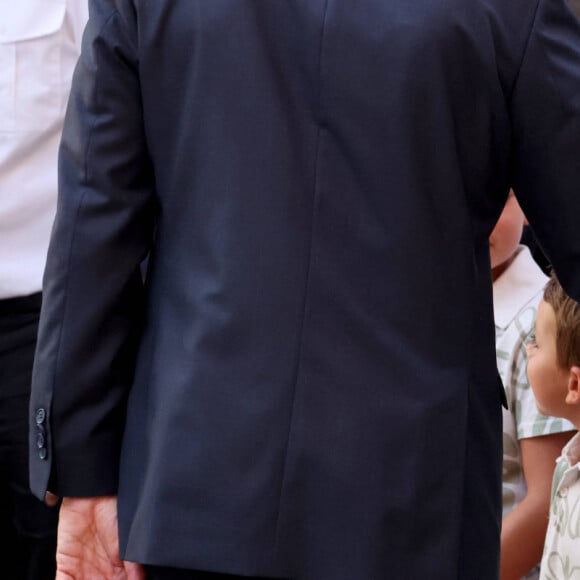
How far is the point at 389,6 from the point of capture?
1554mm

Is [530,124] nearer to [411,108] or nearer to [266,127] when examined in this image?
[411,108]

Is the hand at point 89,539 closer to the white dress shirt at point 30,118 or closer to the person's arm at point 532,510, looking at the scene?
the white dress shirt at point 30,118

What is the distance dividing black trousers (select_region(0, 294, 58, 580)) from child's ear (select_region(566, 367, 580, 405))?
969 millimetres

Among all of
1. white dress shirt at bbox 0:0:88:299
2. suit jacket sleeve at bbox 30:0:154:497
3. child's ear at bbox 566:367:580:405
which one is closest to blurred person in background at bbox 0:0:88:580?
white dress shirt at bbox 0:0:88:299

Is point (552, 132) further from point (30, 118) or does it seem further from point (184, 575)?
point (30, 118)

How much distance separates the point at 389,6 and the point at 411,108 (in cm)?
12

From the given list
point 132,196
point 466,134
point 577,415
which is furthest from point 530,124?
point 577,415

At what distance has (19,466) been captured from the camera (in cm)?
252

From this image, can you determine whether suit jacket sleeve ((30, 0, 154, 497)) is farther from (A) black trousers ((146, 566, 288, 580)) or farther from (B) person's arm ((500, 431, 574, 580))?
(B) person's arm ((500, 431, 574, 580))

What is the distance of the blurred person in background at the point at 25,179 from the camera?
95.4 inches

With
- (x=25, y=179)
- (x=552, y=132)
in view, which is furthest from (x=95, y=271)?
(x=25, y=179)

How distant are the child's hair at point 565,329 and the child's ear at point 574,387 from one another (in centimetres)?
2

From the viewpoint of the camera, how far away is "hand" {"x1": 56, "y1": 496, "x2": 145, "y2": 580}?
180 cm

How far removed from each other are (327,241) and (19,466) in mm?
1142
